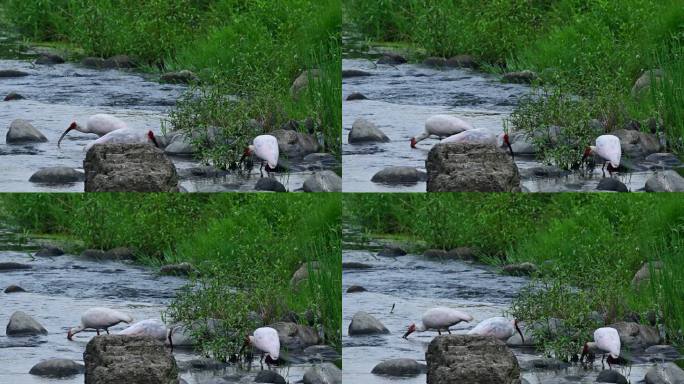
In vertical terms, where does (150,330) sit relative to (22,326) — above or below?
above

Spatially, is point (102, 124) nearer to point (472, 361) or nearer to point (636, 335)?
point (472, 361)

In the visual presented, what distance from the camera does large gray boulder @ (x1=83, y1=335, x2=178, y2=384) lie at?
11273 mm

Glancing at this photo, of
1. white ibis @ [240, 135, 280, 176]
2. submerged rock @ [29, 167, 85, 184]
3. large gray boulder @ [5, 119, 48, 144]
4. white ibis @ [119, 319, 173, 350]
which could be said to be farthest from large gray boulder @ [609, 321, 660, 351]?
large gray boulder @ [5, 119, 48, 144]

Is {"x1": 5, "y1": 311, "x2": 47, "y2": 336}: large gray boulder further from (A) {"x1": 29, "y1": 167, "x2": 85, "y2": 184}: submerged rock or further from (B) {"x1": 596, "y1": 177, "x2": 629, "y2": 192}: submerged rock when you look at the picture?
(B) {"x1": 596, "y1": 177, "x2": 629, "y2": 192}: submerged rock

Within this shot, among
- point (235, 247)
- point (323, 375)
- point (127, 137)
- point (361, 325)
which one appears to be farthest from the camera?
point (127, 137)

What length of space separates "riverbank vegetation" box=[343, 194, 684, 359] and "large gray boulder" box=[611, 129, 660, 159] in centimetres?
42

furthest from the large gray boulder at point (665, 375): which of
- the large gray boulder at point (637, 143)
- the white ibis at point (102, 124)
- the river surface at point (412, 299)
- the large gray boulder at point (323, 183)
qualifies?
the white ibis at point (102, 124)

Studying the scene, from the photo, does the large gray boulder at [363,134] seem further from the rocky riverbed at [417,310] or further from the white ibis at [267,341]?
the white ibis at [267,341]

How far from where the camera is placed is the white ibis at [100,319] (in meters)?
13.0

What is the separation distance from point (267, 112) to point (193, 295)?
1784 mm

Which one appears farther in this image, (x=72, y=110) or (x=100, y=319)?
(x=72, y=110)

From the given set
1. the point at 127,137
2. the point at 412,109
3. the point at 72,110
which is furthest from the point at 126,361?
the point at 412,109

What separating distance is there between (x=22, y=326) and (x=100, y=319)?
57 centimetres

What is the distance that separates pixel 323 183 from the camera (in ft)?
43.6
